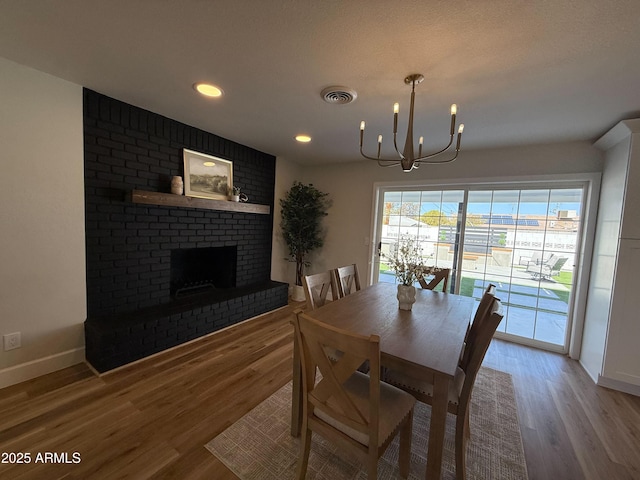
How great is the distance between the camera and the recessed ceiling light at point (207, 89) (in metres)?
1.97

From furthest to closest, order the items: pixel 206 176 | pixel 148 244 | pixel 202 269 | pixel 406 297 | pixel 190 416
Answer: pixel 202 269, pixel 206 176, pixel 148 244, pixel 406 297, pixel 190 416

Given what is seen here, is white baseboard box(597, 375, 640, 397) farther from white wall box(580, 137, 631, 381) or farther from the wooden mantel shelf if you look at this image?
the wooden mantel shelf

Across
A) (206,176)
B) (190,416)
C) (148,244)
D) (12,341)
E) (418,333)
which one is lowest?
(190,416)

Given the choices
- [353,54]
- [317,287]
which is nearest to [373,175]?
[317,287]

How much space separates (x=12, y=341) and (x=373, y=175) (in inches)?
159

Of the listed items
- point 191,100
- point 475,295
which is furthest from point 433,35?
point 475,295

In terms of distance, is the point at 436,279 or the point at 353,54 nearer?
the point at 353,54

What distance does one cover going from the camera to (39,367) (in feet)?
6.75

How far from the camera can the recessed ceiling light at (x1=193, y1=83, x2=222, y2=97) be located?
1.97 metres

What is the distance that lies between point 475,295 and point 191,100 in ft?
12.5

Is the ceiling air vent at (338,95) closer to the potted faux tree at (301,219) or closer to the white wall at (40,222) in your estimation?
the white wall at (40,222)

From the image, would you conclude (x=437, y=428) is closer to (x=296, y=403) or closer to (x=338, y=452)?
(x=338, y=452)

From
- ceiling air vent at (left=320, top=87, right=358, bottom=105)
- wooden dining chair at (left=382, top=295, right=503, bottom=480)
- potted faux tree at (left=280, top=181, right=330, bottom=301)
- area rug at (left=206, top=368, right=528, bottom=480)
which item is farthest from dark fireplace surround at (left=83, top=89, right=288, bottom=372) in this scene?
wooden dining chair at (left=382, top=295, right=503, bottom=480)

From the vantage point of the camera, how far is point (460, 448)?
52.0 inches
